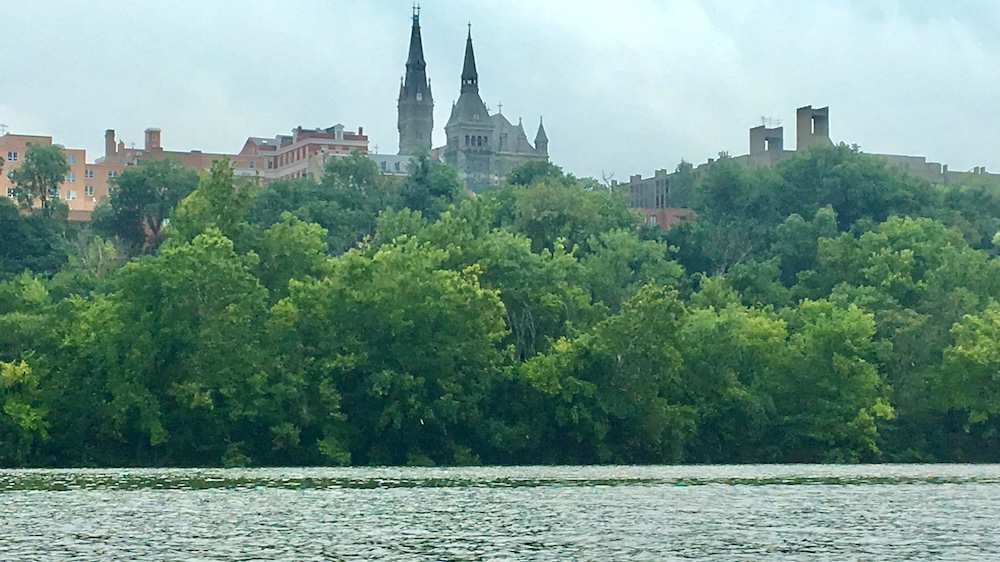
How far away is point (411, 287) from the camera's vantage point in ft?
301

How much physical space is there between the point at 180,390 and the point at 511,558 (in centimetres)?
4879

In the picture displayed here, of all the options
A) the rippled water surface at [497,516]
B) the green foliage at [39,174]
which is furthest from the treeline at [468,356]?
the green foliage at [39,174]

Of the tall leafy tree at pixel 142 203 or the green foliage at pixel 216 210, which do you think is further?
the tall leafy tree at pixel 142 203

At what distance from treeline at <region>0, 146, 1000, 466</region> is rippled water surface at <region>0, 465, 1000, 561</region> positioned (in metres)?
11.1

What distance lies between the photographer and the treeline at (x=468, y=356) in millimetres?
86188

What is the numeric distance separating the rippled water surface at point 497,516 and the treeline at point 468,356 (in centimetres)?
1109

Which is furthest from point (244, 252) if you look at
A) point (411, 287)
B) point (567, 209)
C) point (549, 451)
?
point (567, 209)

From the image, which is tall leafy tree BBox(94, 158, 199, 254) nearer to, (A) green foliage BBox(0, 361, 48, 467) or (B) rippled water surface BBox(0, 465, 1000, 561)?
(A) green foliage BBox(0, 361, 48, 467)

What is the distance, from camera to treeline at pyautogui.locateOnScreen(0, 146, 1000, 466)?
8619 centimetres

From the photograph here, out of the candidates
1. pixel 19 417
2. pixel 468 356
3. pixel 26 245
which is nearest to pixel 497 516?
pixel 19 417

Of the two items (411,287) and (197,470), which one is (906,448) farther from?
(197,470)

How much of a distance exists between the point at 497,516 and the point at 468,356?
4045cm

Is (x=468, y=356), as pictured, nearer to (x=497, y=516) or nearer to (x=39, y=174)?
(x=497, y=516)

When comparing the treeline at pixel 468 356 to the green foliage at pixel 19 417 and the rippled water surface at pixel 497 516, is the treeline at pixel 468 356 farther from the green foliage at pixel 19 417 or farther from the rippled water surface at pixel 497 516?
the rippled water surface at pixel 497 516
